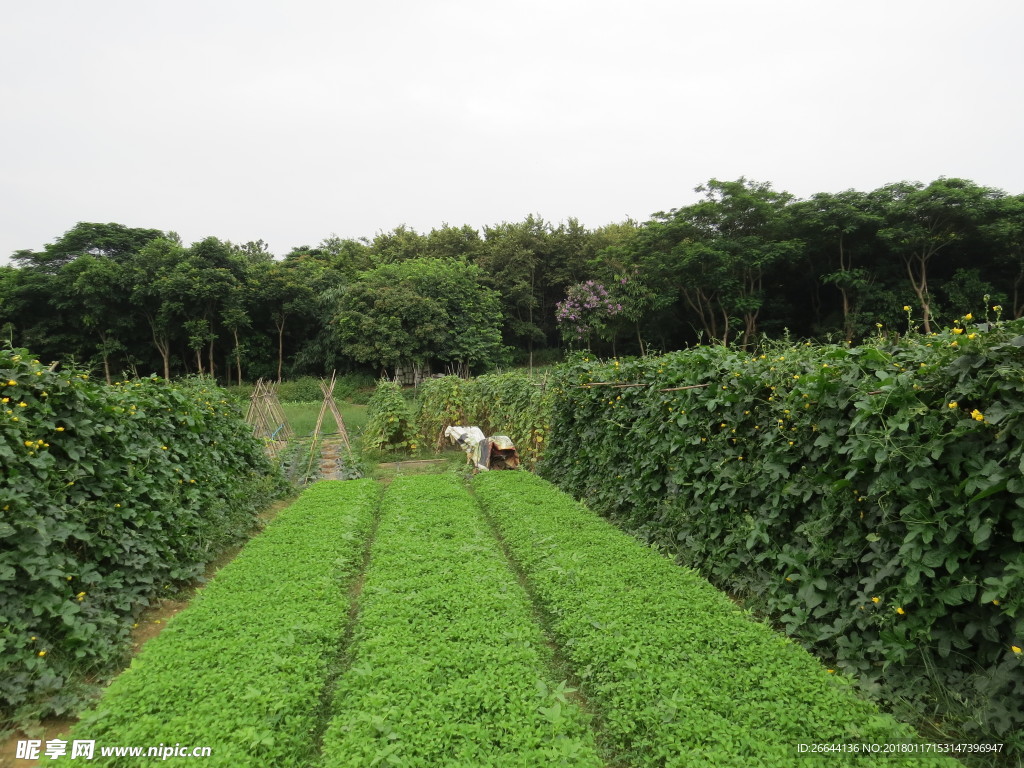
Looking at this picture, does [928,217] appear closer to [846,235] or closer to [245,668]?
[846,235]

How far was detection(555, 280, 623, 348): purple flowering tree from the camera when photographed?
98.3 feet

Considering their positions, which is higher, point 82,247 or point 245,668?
point 82,247

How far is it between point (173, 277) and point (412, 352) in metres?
13.3

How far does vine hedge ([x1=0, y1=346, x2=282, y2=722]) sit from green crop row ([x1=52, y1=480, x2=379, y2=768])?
0.45 meters

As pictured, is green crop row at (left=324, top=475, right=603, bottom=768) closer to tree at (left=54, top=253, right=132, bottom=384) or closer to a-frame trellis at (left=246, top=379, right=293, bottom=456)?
a-frame trellis at (left=246, top=379, right=293, bottom=456)

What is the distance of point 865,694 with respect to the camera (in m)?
Answer: 3.11

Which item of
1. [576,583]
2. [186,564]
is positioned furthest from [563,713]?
[186,564]

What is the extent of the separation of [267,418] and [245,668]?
12302 millimetres

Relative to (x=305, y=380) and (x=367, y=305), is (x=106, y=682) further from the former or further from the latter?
(x=305, y=380)

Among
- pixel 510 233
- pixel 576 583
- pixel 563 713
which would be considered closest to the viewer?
pixel 563 713

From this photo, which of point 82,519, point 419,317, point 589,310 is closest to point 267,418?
point 82,519

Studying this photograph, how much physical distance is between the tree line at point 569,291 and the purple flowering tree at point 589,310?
136 mm

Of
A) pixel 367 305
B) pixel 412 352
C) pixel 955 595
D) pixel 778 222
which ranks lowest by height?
pixel 955 595

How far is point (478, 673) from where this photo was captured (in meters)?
3.44
